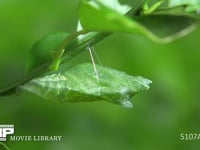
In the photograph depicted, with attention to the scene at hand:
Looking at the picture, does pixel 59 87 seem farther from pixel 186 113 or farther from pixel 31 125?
pixel 186 113

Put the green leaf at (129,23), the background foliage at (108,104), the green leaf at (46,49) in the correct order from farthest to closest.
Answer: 1. the background foliage at (108,104)
2. the green leaf at (46,49)
3. the green leaf at (129,23)

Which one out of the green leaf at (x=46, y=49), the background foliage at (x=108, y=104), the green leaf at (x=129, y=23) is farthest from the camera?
the background foliage at (x=108, y=104)

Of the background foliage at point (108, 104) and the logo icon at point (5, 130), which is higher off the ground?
the background foliage at point (108, 104)

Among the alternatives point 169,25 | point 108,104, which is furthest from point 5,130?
point 169,25

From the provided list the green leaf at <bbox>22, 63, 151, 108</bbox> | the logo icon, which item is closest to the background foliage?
the logo icon

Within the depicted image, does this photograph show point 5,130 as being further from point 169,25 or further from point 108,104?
point 169,25

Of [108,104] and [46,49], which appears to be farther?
[108,104]

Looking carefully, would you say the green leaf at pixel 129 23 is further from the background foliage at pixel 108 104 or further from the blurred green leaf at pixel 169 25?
the background foliage at pixel 108 104

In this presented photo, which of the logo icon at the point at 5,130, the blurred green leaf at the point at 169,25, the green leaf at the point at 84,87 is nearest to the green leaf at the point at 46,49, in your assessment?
the green leaf at the point at 84,87
